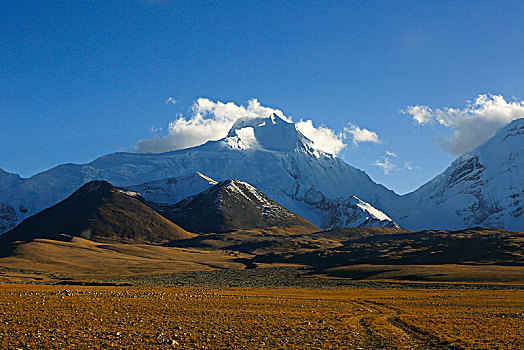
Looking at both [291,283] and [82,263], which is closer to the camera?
[291,283]

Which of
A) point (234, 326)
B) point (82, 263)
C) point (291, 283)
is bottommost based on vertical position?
point (82, 263)

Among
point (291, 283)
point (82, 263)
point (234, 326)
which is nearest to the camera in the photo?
point (234, 326)

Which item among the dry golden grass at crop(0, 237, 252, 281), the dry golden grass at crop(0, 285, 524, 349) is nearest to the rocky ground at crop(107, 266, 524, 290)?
the dry golden grass at crop(0, 237, 252, 281)

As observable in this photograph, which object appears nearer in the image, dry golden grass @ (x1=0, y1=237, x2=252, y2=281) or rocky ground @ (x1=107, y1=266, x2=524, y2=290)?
rocky ground @ (x1=107, y1=266, x2=524, y2=290)

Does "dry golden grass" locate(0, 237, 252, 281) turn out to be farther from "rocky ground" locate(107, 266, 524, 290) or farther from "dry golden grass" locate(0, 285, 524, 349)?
"dry golden grass" locate(0, 285, 524, 349)

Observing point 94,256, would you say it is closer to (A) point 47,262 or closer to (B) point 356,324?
(A) point 47,262

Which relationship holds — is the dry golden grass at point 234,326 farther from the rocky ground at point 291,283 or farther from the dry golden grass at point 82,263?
the dry golden grass at point 82,263

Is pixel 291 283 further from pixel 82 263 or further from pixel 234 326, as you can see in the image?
pixel 82 263

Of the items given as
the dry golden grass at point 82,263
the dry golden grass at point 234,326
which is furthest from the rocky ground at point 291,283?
the dry golden grass at point 234,326

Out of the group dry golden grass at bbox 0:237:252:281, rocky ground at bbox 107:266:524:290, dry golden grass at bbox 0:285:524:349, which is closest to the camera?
dry golden grass at bbox 0:285:524:349

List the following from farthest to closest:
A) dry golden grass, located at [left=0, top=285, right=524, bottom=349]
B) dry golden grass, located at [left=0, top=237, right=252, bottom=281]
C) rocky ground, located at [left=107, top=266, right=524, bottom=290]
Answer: dry golden grass, located at [left=0, top=237, right=252, bottom=281], rocky ground, located at [left=107, top=266, right=524, bottom=290], dry golden grass, located at [left=0, top=285, right=524, bottom=349]

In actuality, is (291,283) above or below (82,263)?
above

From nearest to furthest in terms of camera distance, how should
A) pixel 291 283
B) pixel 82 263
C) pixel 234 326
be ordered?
pixel 234 326, pixel 291 283, pixel 82 263

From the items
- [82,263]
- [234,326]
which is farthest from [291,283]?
[82,263]
